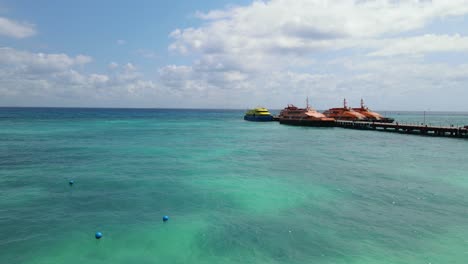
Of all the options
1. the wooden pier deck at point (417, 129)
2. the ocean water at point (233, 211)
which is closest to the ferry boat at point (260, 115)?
the wooden pier deck at point (417, 129)

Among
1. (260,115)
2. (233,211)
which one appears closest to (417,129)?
(260,115)

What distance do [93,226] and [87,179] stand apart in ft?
38.3

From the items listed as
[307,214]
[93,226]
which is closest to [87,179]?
[93,226]

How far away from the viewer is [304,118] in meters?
101

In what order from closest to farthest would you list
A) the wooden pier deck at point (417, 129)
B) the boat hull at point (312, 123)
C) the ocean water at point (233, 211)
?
the ocean water at point (233, 211) < the wooden pier deck at point (417, 129) < the boat hull at point (312, 123)

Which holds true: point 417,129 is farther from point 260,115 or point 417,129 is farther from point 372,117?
point 260,115

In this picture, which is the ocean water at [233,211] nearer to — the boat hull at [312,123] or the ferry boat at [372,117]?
the boat hull at [312,123]

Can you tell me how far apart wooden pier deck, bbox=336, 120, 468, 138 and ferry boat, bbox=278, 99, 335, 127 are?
5120mm

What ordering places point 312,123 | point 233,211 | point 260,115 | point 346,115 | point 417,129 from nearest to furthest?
1. point 233,211
2. point 417,129
3. point 312,123
4. point 346,115
5. point 260,115

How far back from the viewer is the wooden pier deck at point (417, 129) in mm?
67562

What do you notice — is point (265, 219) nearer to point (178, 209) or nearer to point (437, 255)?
point (178, 209)

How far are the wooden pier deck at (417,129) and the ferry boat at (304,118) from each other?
512 centimetres

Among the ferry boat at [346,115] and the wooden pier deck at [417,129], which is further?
the ferry boat at [346,115]

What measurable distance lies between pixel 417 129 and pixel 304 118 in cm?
3327
